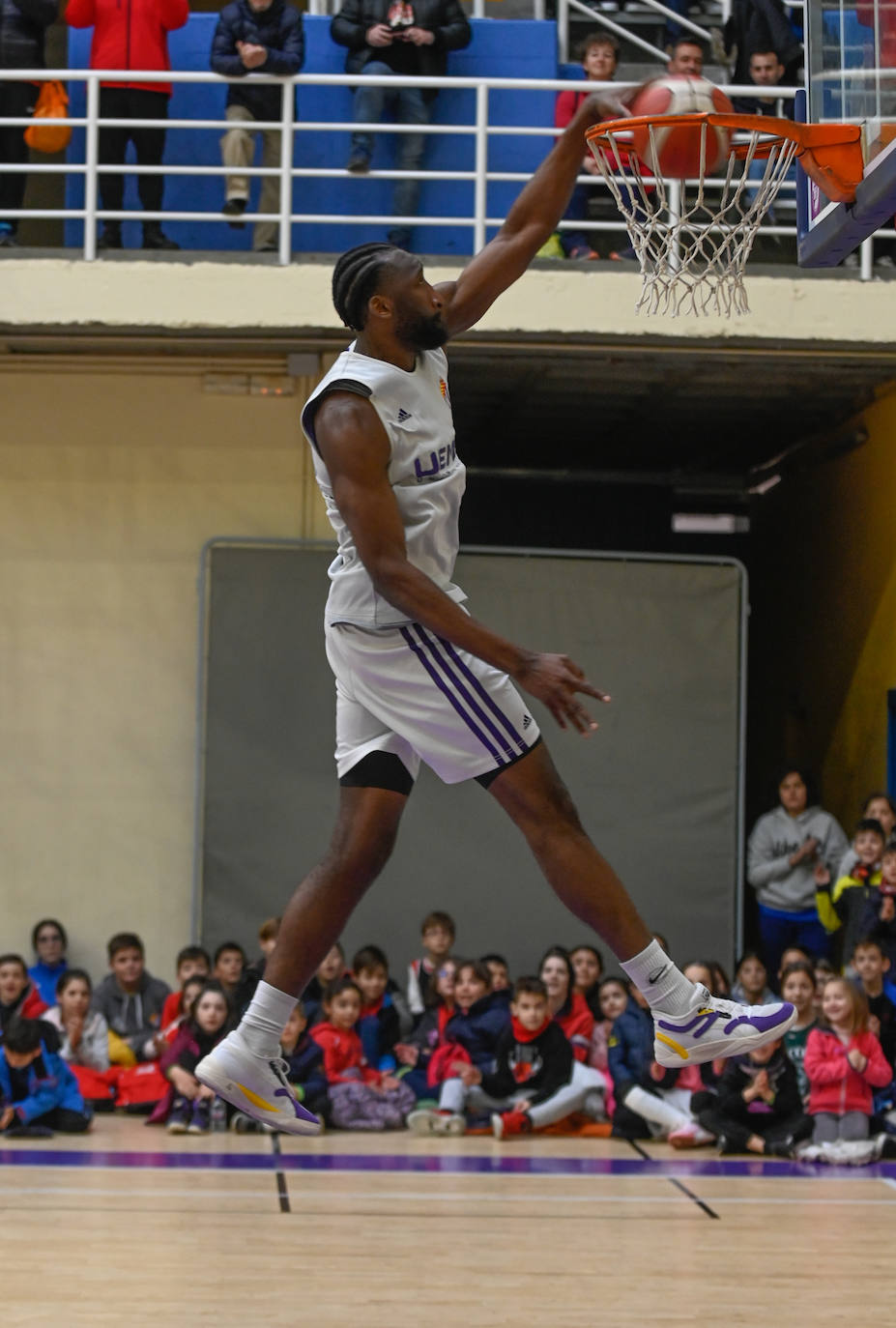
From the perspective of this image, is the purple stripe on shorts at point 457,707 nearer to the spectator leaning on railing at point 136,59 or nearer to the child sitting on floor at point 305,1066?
the child sitting on floor at point 305,1066

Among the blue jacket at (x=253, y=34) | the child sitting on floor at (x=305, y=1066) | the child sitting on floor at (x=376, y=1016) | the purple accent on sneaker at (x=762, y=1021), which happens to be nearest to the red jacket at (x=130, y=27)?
the blue jacket at (x=253, y=34)

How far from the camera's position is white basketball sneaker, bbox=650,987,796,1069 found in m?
4.47

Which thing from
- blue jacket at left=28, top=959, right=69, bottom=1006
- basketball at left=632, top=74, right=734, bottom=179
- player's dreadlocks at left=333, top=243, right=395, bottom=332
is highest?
basketball at left=632, top=74, right=734, bottom=179

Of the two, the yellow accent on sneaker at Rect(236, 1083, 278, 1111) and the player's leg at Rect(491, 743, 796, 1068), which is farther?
the yellow accent on sneaker at Rect(236, 1083, 278, 1111)

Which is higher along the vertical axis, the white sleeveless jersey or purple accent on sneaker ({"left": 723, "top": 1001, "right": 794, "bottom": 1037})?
the white sleeveless jersey

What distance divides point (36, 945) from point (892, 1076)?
5223mm

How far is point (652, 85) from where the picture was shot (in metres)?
5.04

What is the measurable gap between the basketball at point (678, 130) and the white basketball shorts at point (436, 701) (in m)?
1.64

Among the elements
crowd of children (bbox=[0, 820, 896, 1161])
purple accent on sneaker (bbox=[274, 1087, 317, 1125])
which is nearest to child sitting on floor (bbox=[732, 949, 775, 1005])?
crowd of children (bbox=[0, 820, 896, 1161])

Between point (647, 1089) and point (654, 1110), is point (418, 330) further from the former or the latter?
point (647, 1089)

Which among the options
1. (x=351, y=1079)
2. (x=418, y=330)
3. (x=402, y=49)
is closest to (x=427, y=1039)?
(x=351, y=1079)

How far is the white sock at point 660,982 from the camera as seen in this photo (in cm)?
443

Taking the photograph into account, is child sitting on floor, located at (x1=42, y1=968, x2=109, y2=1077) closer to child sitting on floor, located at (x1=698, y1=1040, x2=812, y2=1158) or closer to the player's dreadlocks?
child sitting on floor, located at (x1=698, y1=1040, x2=812, y2=1158)

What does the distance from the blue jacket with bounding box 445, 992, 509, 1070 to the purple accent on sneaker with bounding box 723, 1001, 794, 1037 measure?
18.8 ft
